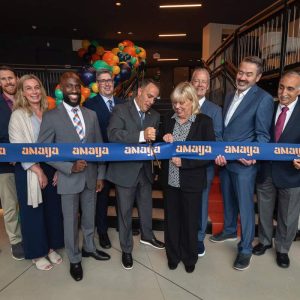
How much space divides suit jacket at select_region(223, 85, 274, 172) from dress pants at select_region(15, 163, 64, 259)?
1.73 m

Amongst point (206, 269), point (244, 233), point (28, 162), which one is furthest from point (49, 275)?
point (244, 233)

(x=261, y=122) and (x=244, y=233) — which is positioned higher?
(x=261, y=122)

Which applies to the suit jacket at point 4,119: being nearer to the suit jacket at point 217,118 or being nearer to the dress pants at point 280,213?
the suit jacket at point 217,118

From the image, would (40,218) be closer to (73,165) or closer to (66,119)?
(73,165)

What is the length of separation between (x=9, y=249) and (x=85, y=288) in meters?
1.21

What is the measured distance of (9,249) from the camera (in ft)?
9.74

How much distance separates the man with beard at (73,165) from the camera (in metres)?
2.22

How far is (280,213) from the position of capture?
259cm

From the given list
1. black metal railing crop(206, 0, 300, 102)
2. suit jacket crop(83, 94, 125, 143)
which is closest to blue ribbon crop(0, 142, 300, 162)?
suit jacket crop(83, 94, 125, 143)

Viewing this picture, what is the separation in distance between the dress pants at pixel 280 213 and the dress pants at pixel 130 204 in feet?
3.69

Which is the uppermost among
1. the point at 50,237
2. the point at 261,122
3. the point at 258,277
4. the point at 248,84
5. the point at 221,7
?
the point at 221,7

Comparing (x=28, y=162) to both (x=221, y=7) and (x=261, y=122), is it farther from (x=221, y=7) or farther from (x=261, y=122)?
(x=221, y=7)

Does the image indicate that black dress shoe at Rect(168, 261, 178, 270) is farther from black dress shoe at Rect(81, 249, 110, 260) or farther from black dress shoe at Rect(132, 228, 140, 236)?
black dress shoe at Rect(132, 228, 140, 236)

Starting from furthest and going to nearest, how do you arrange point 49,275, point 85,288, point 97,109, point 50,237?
point 97,109, point 50,237, point 49,275, point 85,288
